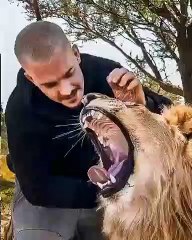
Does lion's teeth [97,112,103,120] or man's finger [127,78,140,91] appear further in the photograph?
man's finger [127,78,140,91]

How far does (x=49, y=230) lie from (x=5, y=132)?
0.23 metres

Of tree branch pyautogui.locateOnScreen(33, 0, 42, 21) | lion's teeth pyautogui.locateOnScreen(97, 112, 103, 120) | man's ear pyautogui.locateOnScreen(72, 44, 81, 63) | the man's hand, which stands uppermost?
tree branch pyautogui.locateOnScreen(33, 0, 42, 21)

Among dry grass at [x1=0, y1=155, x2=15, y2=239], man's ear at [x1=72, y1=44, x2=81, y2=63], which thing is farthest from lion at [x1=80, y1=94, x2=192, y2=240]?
dry grass at [x1=0, y1=155, x2=15, y2=239]

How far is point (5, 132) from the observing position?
1377mm

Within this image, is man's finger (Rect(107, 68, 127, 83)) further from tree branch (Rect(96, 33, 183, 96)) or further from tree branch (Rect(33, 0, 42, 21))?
tree branch (Rect(33, 0, 42, 21))

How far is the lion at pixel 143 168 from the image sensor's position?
1161 mm

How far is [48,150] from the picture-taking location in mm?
1327

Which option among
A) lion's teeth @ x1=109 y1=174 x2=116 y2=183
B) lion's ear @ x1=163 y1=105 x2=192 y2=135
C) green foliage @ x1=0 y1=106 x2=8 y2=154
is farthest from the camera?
green foliage @ x1=0 y1=106 x2=8 y2=154

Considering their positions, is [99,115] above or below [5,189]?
above

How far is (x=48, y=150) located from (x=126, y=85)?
0.22 metres

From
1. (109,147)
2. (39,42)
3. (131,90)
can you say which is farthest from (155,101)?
(39,42)

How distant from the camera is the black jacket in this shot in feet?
4.33

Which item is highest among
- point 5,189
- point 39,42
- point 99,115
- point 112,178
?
point 39,42

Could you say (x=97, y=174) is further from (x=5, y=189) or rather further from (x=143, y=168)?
(x=5, y=189)
